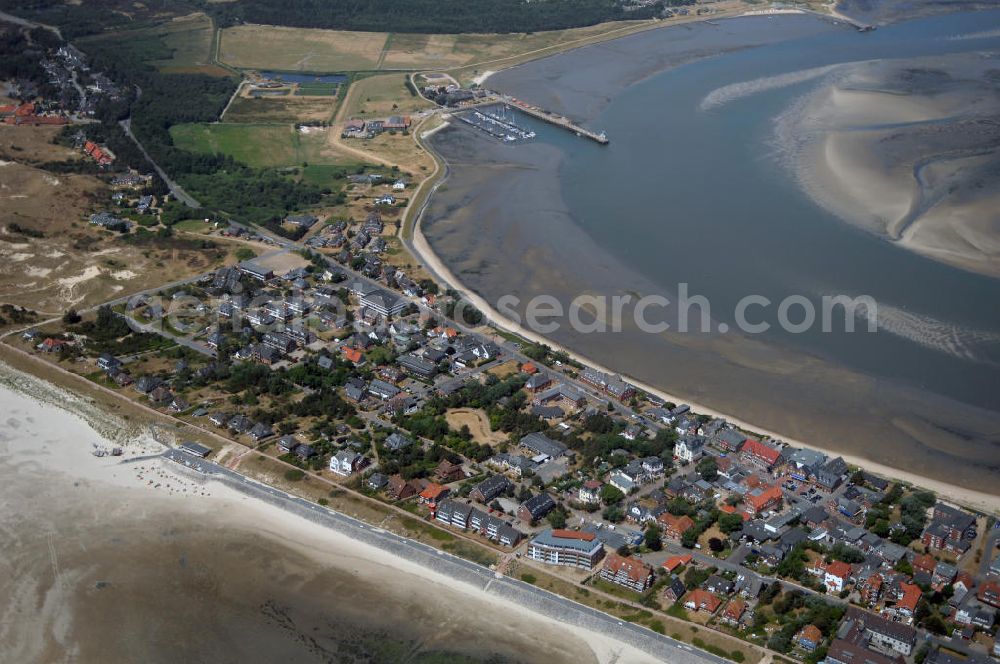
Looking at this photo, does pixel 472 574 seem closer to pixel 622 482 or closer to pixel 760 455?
pixel 622 482

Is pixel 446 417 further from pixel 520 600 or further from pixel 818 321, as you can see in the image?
pixel 818 321

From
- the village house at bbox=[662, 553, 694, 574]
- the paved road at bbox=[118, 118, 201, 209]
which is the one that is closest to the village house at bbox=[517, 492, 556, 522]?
the village house at bbox=[662, 553, 694, 574]

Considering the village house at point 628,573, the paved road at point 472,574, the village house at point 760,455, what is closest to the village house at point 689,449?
the village house at point 760,455

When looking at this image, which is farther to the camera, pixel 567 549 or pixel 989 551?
pixel 989 551

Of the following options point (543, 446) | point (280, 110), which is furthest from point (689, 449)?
point (280, 110)

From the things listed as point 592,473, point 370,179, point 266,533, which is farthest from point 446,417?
point 370,179

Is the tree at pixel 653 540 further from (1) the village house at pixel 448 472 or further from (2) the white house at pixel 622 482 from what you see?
(1) the village house at pixel 448 472

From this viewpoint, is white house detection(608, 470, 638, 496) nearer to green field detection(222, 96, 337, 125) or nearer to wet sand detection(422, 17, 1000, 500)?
wet sand detection(422, 17, 1000, 500)
